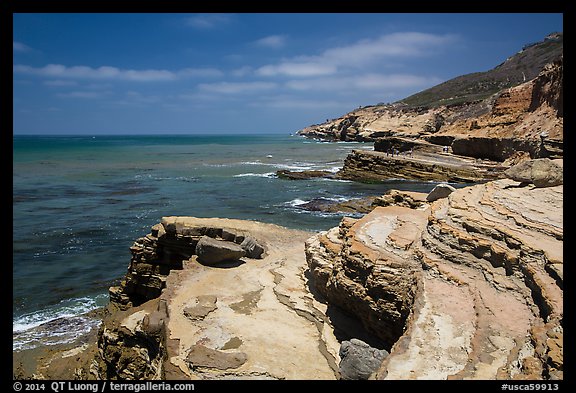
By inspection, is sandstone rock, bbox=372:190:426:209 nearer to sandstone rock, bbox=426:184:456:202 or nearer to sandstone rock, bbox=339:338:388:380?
sandstone rock, bbox=426:184:456:202

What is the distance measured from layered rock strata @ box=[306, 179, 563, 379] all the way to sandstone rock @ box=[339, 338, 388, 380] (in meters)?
0.36

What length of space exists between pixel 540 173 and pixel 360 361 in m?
8.19

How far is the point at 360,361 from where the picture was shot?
19.9 feet

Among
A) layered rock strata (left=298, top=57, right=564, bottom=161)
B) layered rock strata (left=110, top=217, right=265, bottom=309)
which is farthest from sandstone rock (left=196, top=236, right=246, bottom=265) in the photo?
layered rock strata (left=298, top=57, right=564, bottom=161)

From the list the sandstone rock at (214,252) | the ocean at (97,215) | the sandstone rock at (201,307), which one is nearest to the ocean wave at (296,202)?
the ocean at (97,215)

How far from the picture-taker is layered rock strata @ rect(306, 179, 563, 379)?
4.78 m

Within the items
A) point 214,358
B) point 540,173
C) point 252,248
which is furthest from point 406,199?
point 214,358

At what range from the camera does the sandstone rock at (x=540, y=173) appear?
10883 mm

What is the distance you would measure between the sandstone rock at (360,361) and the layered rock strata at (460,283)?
1.19 ft

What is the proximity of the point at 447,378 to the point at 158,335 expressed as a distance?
18.7ft

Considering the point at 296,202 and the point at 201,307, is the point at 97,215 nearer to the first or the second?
the point at 296,202

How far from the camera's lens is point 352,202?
2573 centimetres

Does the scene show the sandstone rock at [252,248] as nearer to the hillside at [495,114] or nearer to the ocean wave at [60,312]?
the ocean wave at [60,312]
